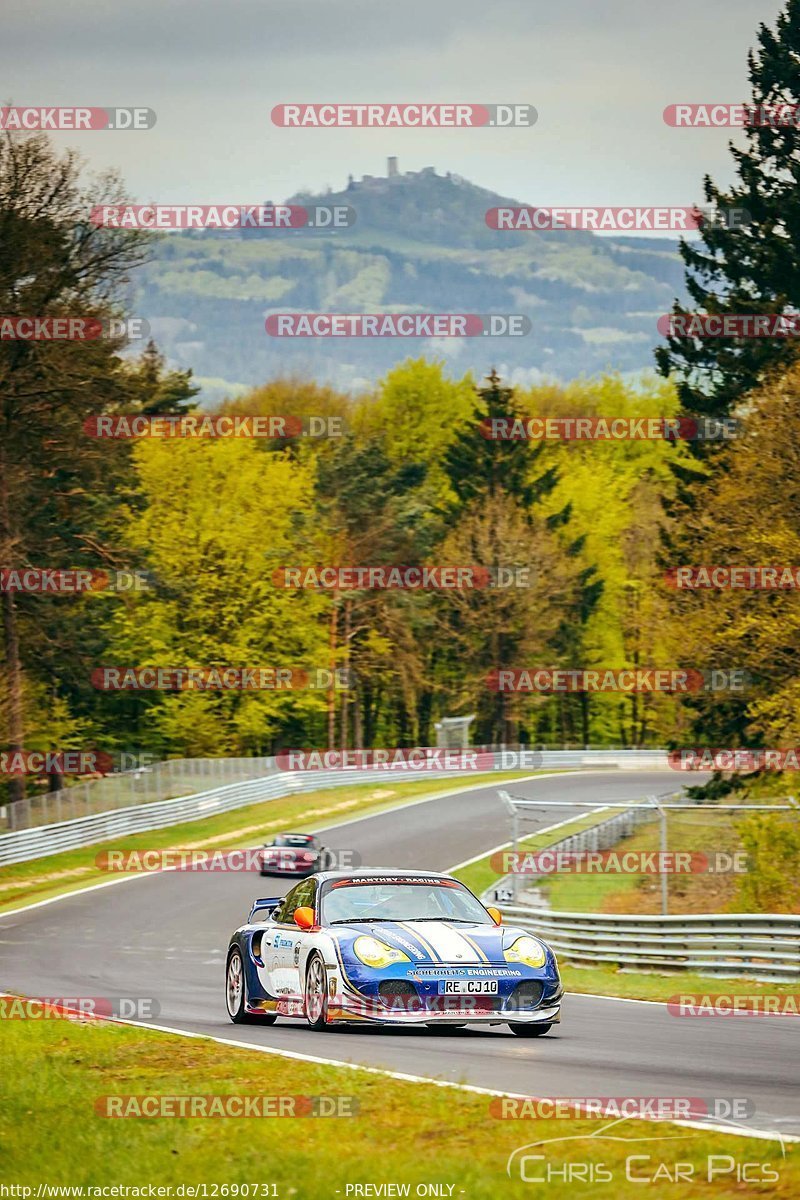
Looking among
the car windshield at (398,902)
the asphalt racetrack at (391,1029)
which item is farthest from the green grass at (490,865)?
the car windshield at (398,902)

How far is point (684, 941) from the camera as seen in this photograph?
2214cm

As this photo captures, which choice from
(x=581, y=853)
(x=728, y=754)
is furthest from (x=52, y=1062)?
(x=728, y=754)

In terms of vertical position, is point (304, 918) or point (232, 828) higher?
point (304, 918)

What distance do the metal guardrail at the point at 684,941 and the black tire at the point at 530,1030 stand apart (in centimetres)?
675

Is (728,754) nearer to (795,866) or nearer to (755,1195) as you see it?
(795,866)

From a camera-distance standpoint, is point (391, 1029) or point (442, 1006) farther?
point (391, 1029)

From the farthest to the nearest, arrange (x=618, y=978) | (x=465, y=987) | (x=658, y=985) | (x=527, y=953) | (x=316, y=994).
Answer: (x=618, y=978) < (x=658, y=985) < (x=316, y=994) < (x=527, y=953) < (x=465, y=987)

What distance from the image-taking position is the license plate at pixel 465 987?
1305 cm

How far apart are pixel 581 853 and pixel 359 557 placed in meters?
45.4

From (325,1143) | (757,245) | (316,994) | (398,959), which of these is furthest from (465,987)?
(757,245)

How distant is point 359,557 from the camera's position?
77.8 meters

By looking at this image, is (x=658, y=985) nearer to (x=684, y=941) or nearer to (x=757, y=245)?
(x=684, y=941)

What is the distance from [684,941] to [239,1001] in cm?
836

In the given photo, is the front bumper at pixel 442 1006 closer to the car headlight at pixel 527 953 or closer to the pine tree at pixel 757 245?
the car headlight at pixel 527 953
